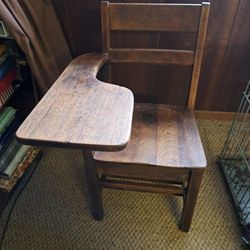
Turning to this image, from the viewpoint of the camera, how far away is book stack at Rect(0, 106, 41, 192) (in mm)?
1210

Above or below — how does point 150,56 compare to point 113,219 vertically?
above

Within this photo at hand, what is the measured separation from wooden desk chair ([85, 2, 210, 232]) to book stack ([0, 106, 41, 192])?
46 cm

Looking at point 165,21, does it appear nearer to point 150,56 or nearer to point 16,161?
point 150,56

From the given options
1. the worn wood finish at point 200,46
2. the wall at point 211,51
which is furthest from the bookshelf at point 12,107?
the worn wood finish at point 200,46

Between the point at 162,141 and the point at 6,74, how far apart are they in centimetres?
77

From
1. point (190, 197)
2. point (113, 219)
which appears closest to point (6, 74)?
point (113, 219)

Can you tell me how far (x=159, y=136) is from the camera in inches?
40.3

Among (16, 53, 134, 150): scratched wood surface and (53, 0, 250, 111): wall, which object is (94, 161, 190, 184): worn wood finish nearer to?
(16, 53, 134, 150): scratched wood surface

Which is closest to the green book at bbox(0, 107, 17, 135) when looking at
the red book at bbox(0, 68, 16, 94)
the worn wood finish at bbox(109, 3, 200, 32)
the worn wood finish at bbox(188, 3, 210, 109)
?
the red book at bbox(0, 68, 16, 94)

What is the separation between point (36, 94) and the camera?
1279mm

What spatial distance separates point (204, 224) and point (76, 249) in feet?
1.97

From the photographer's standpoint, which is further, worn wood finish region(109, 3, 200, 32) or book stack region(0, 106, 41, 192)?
book stack region(0, 106, 41, 192)

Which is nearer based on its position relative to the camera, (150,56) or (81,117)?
(81,117)

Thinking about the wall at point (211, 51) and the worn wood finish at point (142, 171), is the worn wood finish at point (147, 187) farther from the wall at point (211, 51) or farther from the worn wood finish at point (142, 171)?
the wall at point (211, 51)
